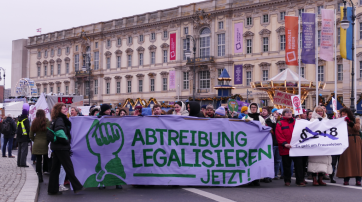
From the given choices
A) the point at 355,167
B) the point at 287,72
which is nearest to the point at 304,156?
the point at 355,167

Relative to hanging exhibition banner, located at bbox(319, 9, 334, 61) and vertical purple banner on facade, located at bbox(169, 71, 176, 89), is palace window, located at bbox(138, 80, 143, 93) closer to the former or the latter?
vertical purple banner on facade, located at bbox(169, 71, 176, 89)

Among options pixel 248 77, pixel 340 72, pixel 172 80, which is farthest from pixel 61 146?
pixel 172 80

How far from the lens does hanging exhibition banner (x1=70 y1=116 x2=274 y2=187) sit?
955cm

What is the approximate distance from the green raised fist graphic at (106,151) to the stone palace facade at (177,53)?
27.6m

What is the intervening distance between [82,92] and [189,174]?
6192cm

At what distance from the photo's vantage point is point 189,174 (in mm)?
9852

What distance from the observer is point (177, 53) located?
5666 centimetres

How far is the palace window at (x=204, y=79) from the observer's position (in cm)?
5439

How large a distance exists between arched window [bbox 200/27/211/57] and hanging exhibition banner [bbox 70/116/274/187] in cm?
4466

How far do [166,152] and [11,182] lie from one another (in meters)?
3.36

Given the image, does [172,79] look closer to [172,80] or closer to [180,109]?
[172,80]

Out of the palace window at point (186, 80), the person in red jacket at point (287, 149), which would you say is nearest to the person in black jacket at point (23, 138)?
the person in red jacket at point (287, 149)

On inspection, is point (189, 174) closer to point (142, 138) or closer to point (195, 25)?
point (142, 138)

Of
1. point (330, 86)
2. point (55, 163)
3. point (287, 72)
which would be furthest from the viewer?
point (330, 86)
